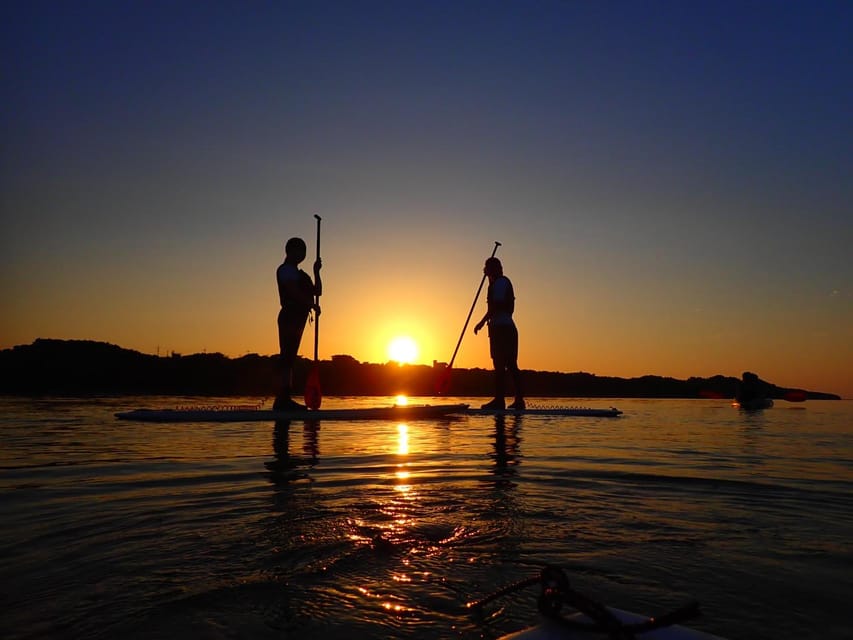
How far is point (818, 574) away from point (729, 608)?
0.85 m

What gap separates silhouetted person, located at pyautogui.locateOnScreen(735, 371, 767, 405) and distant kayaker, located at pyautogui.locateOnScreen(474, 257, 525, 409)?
12.3m

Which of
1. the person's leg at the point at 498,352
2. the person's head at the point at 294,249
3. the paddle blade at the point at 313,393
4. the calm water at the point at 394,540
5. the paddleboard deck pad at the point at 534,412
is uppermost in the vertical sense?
the person's head at the point at 294,249

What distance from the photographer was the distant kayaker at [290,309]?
12.8m

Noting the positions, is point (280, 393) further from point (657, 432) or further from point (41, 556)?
point (41, 556)

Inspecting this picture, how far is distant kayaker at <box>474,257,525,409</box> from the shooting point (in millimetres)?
15859

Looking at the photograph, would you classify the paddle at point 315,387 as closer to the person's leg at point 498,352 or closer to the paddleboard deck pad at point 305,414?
the paddleboard deck pad at point 305,414

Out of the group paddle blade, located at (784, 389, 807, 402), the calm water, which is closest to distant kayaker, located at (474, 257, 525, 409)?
the calm water

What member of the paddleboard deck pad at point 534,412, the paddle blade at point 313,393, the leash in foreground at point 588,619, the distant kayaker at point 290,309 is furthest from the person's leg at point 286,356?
the leash in foreground at point 588,619

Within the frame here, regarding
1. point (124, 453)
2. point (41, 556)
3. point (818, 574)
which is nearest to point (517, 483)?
point (818, 574)

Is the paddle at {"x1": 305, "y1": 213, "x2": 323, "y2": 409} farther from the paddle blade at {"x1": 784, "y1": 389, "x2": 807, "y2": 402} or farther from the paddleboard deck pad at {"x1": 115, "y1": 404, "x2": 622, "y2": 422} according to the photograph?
the paddle blade at {"x1": 784, "y1": 389, "x2": 807, "y2": 402}

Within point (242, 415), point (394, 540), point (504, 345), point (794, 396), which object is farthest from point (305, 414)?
point (794, 396)

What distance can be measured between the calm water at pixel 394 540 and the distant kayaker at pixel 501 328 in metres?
8.55

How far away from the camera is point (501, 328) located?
623 inches

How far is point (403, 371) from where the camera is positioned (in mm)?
49594
